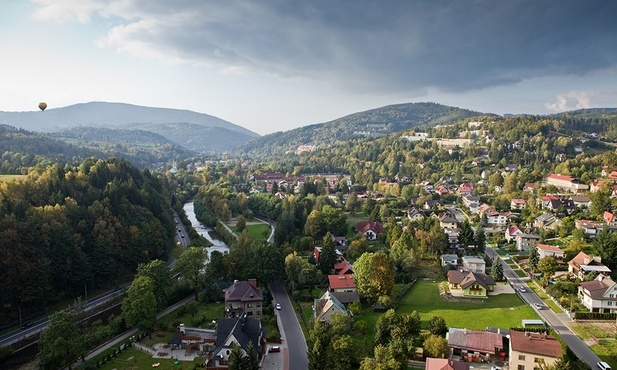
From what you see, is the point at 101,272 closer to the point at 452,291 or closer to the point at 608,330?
the point at 452,291

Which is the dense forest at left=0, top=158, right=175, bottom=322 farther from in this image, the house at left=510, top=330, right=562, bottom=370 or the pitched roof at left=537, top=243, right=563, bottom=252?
the pitched roof at left=537, top=243, right=563, bottom=252

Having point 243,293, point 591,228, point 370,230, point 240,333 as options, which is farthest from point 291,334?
point 591,228

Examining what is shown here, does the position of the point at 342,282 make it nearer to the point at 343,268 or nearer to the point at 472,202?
the point at 343,268

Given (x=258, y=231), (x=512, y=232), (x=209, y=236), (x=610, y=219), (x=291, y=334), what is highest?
(x=610, y=219)

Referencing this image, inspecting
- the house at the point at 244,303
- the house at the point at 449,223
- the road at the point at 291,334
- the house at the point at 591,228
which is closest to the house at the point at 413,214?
the house at the point at 449,223

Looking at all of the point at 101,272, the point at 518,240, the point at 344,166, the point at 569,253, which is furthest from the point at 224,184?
the point at 569,253

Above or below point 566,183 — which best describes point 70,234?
below
